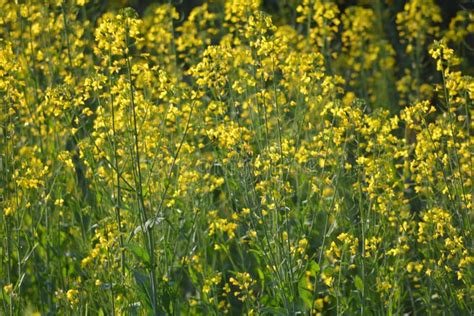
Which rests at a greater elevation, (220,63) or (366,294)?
(220,63)

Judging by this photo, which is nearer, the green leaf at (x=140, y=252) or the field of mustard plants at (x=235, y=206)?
the green leaf at (x=140, y=252)

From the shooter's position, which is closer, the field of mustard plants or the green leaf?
the green leaf

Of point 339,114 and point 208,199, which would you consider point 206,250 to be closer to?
point 208,199

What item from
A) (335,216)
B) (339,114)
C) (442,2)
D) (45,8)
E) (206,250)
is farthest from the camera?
(442,2)

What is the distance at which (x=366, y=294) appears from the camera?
14.7ft

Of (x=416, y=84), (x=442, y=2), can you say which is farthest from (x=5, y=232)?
(x=442, y=2)

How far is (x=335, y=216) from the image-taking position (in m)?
4.66

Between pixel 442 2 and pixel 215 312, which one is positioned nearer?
pixel 215 312

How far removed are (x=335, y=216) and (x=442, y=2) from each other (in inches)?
209

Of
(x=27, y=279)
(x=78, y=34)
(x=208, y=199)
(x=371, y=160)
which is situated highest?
(x=78, y=34)

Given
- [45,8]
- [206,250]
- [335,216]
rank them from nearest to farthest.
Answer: [335,216] < [206,250] < [45,8]

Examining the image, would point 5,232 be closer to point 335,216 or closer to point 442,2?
point 335,216

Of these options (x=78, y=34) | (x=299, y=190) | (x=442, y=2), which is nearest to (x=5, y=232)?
(x=299, y=190)

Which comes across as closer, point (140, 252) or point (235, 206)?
point (140, 252)
